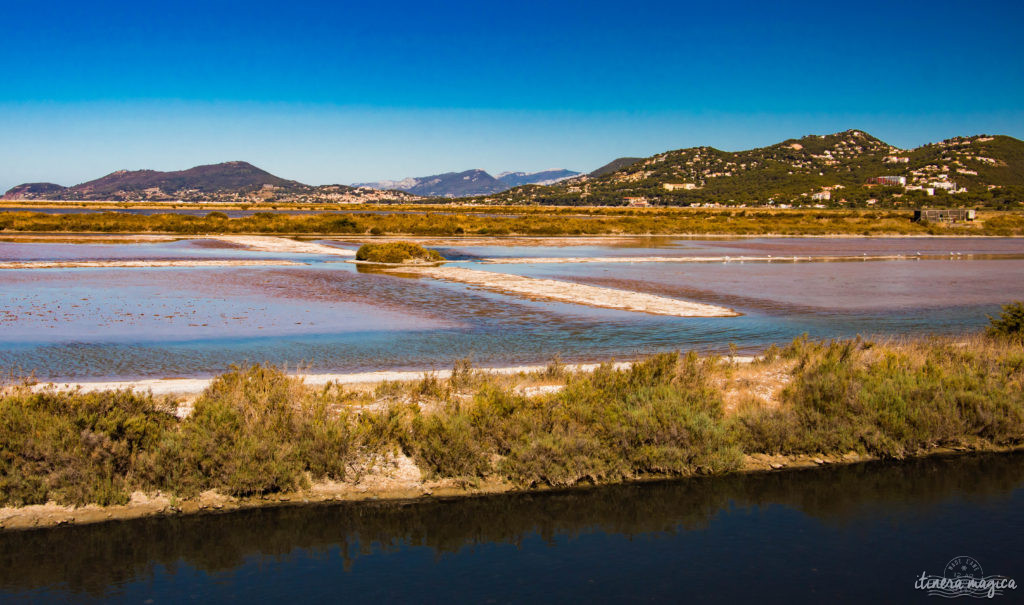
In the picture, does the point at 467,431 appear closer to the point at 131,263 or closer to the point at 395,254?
the point at 395,254

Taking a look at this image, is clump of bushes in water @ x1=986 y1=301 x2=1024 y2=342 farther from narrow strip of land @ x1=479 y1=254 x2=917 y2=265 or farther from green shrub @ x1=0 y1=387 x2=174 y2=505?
narrow strip of land @ x1=479 y1=254 x2=917 y2=265

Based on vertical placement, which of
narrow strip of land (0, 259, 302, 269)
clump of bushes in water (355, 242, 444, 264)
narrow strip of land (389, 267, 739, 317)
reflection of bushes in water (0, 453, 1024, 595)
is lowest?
reflection of bushes in water (0, 453, 1024, 595)

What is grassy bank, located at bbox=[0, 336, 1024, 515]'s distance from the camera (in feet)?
25.9

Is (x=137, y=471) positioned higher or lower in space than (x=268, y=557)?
higher

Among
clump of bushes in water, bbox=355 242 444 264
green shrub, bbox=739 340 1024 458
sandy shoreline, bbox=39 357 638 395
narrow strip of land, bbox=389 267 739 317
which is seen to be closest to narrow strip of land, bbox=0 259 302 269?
clump of bushes in water, bbox=355 242 444 264

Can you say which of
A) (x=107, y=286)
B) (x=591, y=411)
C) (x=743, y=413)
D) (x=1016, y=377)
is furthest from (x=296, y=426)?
(x=107, y=286)

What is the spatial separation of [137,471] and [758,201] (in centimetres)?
16322

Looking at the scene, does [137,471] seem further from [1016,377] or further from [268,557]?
[1016,377]

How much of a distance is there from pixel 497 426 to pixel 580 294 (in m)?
15.4

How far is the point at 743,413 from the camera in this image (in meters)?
9.92

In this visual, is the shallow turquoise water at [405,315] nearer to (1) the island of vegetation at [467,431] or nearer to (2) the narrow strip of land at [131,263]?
(2) the narrow strip of land at [131,263]

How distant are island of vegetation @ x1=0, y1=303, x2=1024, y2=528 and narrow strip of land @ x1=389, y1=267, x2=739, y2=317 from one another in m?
9.10

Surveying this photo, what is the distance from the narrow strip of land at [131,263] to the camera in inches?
1249

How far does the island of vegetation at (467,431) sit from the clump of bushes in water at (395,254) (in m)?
25.1
